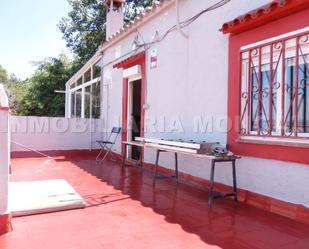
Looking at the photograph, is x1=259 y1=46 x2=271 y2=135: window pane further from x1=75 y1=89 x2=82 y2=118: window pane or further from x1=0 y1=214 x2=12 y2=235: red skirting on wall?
x1=75 y1=89 x2=82 y2=118: window pane

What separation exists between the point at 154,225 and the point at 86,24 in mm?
20010

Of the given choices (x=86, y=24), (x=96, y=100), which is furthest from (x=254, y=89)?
(x=86, y=24)

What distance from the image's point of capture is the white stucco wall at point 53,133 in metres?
9.45

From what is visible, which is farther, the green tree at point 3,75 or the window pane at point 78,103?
the green tree at point 3,75

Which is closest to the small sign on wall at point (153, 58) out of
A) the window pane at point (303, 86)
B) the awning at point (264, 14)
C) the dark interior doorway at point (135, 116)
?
the dark interior doorway at point (135, 116)

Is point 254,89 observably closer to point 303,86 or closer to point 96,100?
point 303,86

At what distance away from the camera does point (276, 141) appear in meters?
3.93

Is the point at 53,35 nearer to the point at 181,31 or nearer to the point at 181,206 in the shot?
the point at 181,31

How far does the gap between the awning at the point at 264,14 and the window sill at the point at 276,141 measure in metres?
1.60

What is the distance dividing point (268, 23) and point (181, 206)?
2824mm

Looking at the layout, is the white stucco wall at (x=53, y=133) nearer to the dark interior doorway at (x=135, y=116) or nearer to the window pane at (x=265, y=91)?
the dark interior doorway at (x=135, y=116)

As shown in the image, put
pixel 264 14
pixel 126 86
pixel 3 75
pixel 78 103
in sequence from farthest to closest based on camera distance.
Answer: pixel 3 75, pixel 78 103, pixel 126 86, pixel 264 14

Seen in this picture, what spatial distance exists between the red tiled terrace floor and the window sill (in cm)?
93

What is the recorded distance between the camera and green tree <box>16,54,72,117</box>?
68.2 feet
